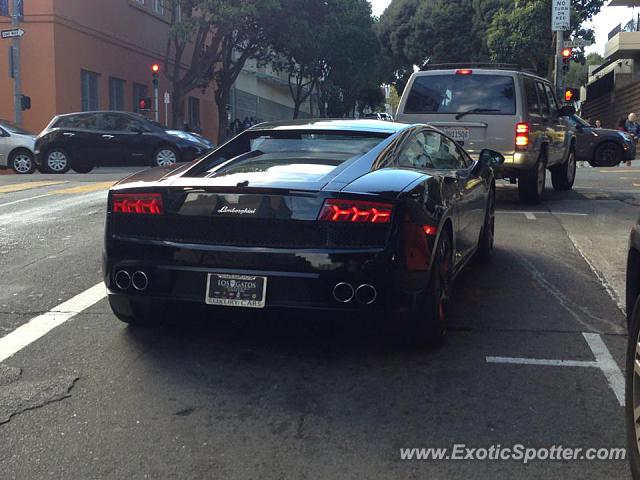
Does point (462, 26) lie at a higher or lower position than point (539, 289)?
higher

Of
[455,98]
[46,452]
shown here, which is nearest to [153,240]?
[46,452]

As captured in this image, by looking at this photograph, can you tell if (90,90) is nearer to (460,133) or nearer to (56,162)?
(56,162)

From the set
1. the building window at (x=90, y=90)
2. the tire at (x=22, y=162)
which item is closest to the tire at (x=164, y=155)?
the tire at (x=22, y=162)

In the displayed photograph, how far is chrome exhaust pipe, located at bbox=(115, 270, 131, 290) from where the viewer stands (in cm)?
475

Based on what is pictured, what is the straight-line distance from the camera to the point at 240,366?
4.61 metres

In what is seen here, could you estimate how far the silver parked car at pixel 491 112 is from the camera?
1122 centimetres

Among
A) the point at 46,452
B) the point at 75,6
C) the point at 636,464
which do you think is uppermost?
the point at 75,6

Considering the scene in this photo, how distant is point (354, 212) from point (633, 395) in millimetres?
1822

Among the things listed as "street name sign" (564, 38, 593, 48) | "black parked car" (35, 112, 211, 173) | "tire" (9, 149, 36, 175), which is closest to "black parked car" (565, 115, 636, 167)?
"street name sign" (564, 38, 593, 48)

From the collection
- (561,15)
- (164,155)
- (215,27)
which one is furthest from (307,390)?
(215,27)

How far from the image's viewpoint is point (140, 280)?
471cm

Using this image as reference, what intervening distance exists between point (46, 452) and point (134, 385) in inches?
33.6

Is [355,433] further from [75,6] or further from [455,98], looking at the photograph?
[75,6]

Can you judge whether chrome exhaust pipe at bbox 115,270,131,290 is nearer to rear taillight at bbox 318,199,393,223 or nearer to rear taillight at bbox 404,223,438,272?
rear taillight at bbox 318,199,393,223
